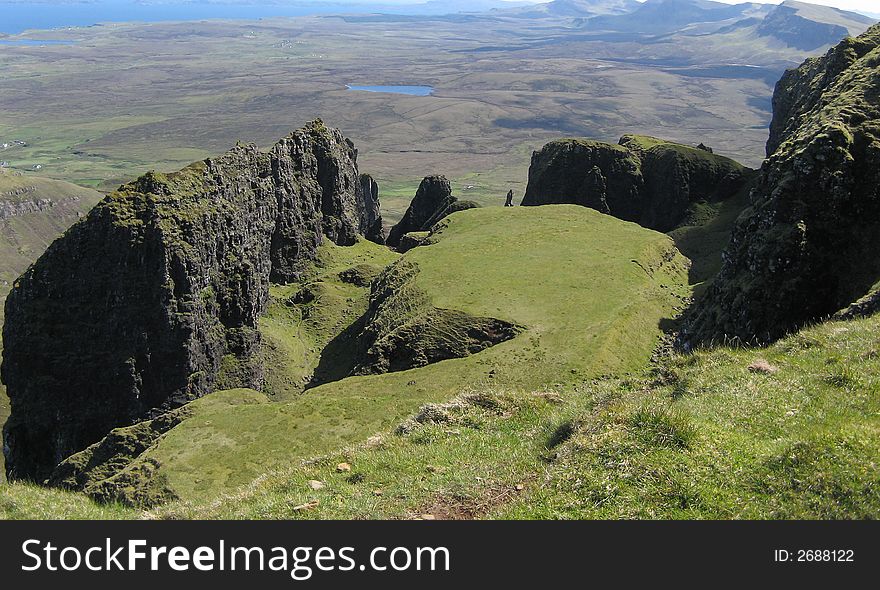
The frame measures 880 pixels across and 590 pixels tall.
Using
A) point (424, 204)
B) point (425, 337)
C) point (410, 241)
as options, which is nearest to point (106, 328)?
point (425, 337)

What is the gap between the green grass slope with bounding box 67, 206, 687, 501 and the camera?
177ft

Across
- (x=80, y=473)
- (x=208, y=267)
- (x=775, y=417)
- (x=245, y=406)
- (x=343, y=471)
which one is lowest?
(x=80, y=473)

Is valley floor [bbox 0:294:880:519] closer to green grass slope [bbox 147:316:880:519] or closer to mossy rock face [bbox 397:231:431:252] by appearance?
green grass slope [bbox 147:316:880:519]

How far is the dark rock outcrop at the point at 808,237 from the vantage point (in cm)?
4525

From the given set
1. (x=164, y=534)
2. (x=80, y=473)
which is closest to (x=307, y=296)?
(x=80, y=473)

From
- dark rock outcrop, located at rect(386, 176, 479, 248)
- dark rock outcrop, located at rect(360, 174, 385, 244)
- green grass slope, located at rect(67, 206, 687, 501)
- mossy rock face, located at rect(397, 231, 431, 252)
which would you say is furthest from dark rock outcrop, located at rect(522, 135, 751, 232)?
green grass slope, located at rect(67, 206, 687, 501)

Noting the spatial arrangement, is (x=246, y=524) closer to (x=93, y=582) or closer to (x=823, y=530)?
(x=93, y=582)

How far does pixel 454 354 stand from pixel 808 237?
121ft

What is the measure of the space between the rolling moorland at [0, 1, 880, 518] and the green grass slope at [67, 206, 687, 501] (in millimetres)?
405

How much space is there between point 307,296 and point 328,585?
309ft

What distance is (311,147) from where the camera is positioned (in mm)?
132625

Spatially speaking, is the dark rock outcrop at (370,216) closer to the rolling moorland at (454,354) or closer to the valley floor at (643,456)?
the rolling moorland at (454,354)

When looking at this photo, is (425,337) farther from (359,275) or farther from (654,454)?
(654,454)

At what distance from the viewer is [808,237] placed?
4762 cm
